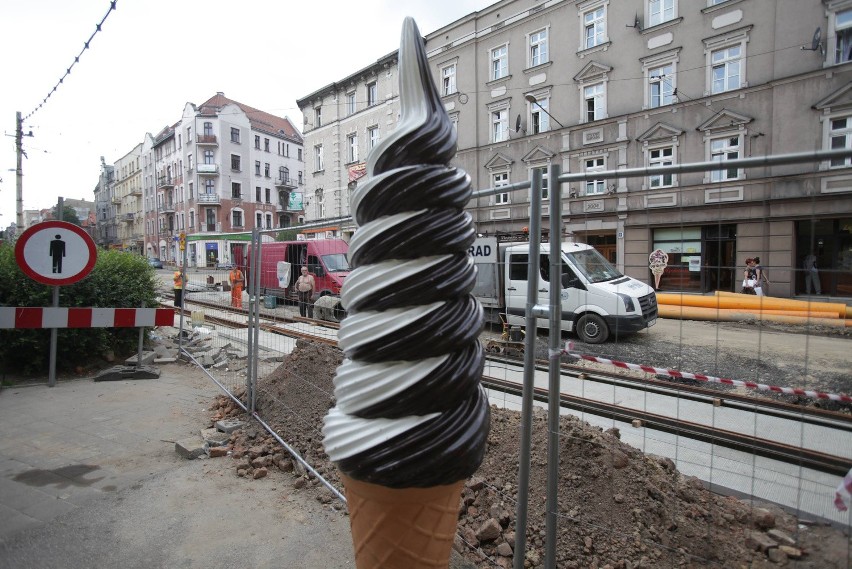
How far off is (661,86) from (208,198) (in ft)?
158

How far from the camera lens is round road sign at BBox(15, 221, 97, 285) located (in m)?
5.42

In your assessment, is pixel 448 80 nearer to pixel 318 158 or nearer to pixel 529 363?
pixel 318 158

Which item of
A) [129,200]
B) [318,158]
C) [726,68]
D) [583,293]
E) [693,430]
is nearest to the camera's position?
[693,430]

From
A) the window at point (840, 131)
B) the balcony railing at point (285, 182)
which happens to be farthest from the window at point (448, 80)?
→ the balcony railing at point (285, 182)

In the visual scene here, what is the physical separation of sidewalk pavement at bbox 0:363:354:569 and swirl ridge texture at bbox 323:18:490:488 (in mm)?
1307

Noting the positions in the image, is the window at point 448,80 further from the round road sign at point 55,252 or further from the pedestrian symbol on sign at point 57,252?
the pedestrian symbol on sign at point 57,252

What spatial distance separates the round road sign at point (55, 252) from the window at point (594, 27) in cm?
2255

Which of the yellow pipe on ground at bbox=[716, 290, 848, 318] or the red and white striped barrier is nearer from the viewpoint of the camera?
the yellow pipe on ground at bbox=[716, 290, 848, 318]

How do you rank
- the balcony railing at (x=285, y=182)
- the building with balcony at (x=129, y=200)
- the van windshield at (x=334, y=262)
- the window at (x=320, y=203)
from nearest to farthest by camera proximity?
1. the van windshield at (x=334, y=262)
2. the window at (x=320, y=203)
3. the balcony railing at (x=285, y=182)
4. the building with balcony at (x=129, y=200)

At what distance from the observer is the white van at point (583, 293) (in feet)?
9.58

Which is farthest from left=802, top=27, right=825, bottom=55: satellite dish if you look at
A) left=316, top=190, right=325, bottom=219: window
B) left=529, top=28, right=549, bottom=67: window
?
left=316, top=190, right=325, bottom=219: window

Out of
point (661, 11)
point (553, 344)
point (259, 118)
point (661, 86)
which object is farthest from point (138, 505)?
point (259, 118)

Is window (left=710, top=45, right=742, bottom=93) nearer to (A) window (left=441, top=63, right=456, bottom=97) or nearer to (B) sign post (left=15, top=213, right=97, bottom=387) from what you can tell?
(A) window (left=441, top=63, right=456, bottom=97)

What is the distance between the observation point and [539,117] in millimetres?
24219
